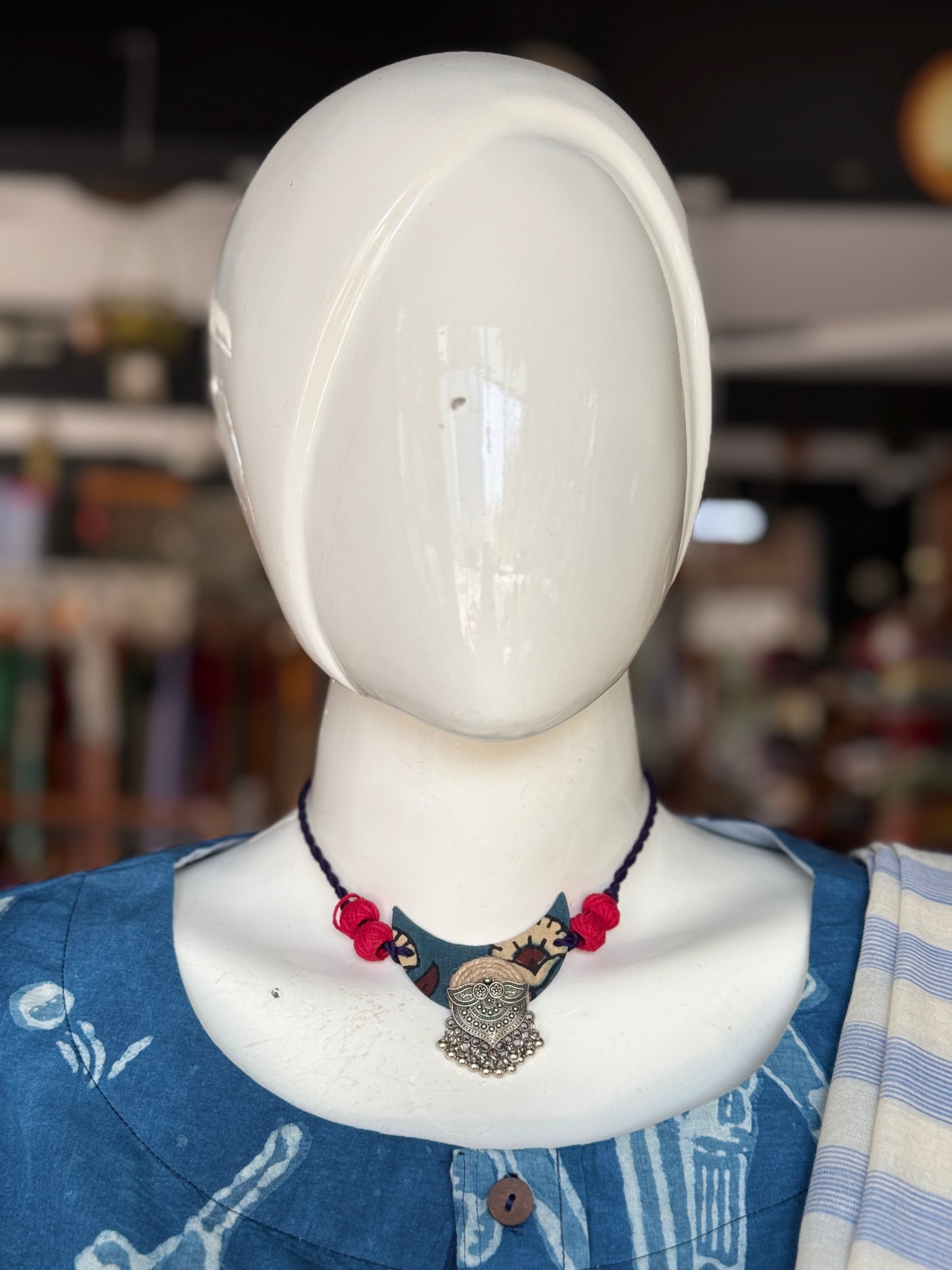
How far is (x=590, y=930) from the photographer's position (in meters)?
0.94

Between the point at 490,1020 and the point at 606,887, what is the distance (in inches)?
5.2

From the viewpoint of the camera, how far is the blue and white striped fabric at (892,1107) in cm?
76

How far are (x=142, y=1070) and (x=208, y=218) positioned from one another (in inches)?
139

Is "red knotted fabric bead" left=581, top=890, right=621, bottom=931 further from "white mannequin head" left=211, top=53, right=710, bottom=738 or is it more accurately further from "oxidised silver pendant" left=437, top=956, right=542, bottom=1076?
"white mannequin head" left=211, top=53, right=710, bottom=738

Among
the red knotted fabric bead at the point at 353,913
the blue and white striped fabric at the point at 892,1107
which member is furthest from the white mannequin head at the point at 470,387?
the blue and white striped fabric at the point at 892,1107

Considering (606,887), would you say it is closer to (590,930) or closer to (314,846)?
(590,930)

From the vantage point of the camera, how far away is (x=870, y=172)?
3.35 meters

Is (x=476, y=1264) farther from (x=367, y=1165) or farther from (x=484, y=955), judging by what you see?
(x=484, y=955)

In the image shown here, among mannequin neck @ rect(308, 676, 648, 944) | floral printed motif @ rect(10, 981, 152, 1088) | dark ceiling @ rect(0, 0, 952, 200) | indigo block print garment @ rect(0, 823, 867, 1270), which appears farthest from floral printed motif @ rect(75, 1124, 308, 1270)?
dark ceiling @ rect(0, 0, 952, 200)

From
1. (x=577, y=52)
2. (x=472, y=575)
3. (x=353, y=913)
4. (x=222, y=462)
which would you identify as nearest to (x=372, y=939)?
(x=353, y=913)

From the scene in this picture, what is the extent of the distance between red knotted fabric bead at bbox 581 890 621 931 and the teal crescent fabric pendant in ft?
0.07

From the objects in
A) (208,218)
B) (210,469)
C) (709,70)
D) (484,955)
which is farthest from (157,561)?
(484,955)

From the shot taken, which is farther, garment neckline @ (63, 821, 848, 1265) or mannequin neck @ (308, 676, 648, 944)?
mannequin neck @ (308, 676, 648, 944)

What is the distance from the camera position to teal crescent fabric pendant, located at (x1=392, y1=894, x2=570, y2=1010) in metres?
0.94
